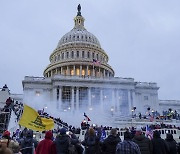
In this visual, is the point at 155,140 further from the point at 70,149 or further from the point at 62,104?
the point at 62,104

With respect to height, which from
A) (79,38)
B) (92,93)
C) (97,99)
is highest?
(79,38)

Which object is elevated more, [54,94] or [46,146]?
[54,94]

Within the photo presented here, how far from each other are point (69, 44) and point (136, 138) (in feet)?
287

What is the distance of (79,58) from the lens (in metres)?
91.0

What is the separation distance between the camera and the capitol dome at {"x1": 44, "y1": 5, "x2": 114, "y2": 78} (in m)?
89.0

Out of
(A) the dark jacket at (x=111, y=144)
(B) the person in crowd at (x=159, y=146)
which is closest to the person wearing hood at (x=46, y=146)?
(A) the dark jacket at (x=111, y=144)

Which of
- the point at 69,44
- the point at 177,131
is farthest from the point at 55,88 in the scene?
the point at 177,131

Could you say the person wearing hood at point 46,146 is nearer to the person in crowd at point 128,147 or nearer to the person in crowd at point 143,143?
the person in crowd at point 128,147

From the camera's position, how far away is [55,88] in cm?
7012

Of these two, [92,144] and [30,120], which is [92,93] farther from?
[92,144]

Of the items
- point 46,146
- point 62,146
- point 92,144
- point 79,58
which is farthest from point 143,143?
point 79,58

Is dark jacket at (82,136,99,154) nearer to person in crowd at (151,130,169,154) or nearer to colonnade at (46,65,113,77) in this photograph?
person in crowd at (151,130,169,154)

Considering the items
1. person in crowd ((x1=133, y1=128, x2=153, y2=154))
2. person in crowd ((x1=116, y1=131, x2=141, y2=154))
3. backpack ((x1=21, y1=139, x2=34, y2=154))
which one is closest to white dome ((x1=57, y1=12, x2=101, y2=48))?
backpack ((x1=21, y1=139, x2=34, y2=154))

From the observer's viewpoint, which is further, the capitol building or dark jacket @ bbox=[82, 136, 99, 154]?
the capitol building
